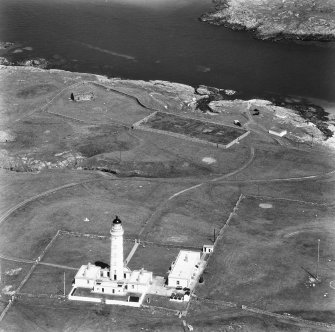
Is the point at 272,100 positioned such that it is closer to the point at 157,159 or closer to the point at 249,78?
the point at 249,78

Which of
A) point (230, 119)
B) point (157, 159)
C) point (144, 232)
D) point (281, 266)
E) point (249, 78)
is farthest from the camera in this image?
point (249, 78)

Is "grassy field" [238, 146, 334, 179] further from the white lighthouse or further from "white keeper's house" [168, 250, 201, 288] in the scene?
the white lighthouse

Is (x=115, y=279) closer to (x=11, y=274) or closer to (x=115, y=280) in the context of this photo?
(x=115, y=280)

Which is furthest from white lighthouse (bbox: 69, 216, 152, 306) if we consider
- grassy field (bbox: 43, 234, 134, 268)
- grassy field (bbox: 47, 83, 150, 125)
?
grassy field (bbox: 47, 83, 150, 125)

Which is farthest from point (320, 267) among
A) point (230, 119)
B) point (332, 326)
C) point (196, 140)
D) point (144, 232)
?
point (230, 119)

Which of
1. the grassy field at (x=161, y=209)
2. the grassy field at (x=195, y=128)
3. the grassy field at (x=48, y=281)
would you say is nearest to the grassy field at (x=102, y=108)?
the grassy field at (x=161, y=209)

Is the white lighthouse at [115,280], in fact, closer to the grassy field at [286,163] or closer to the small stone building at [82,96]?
the grassy field at [286,163]

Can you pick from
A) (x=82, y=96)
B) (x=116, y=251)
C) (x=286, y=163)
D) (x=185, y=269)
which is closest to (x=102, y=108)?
(x=82, y=96)
